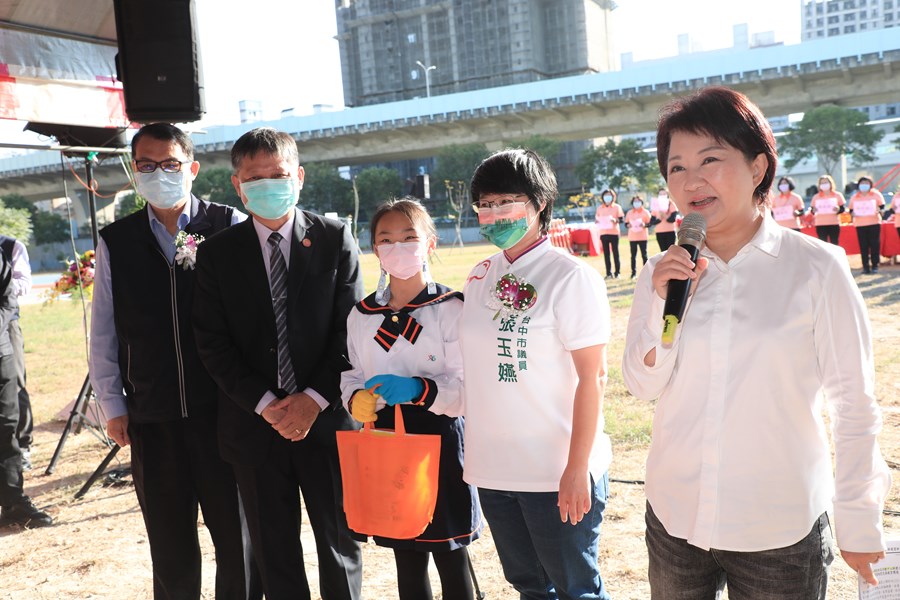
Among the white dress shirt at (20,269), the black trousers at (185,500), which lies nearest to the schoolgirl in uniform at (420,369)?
the black trousers at (185,500)

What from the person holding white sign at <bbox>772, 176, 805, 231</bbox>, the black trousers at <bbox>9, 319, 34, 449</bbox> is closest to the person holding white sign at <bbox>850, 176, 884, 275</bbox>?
the person holding white sign at <bbox>772, 176, 805, 231</bbox>

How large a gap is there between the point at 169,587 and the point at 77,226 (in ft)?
190

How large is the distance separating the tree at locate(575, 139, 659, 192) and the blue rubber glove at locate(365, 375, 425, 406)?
44.9m

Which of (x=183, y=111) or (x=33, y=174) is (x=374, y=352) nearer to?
(x=183, y=111)

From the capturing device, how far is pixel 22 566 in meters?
4.07

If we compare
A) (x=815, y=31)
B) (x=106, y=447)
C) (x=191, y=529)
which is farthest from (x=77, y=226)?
(x=815, y=31)

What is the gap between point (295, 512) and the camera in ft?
9.14

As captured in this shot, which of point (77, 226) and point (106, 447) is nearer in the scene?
point (106, 447)

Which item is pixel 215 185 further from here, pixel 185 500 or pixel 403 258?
pixel 403 258

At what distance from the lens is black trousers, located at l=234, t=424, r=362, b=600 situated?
273 cm

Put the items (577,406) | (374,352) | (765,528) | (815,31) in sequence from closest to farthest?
(765,528) → (577,406) → (374,352) → (815,31)

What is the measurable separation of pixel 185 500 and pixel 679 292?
2.16 metres

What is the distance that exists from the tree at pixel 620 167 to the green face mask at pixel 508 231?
44.8m

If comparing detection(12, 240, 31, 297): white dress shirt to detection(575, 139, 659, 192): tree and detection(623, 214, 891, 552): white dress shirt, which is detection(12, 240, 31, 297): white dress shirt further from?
detection(575, 139, 659, 192): tree
